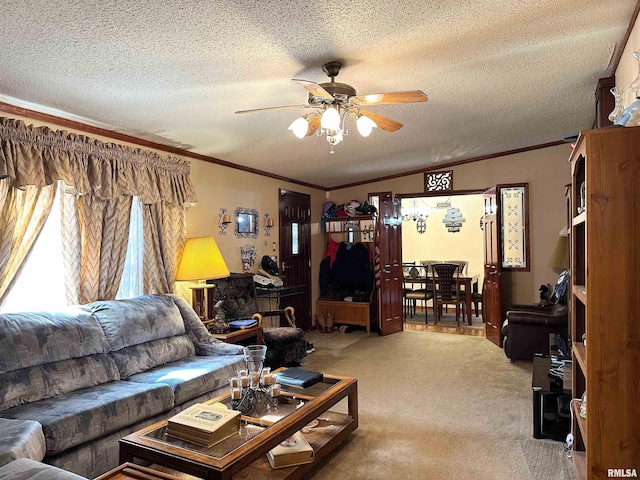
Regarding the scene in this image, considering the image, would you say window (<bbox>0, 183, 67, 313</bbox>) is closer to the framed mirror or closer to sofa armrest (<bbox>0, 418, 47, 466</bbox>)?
sofa armrest (<bbox>0, 418, 47, 466</bbox>)

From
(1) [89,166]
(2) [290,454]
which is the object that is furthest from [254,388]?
(1) [89,166]

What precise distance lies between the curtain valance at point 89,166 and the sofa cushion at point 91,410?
56.6 inches

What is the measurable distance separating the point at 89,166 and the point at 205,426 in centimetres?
237

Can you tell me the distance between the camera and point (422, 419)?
3.32 metres

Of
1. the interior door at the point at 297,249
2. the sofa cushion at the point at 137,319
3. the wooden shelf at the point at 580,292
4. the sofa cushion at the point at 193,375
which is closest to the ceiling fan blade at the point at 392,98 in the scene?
the wooden shelf at the point at 580,292

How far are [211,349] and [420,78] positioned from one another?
2.62 meters

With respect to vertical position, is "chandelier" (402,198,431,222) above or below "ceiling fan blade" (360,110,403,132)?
below

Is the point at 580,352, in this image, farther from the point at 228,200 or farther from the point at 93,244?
the point at 228,200

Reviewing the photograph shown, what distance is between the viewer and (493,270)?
5.95m

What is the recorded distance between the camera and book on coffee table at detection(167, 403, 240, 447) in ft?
6.79

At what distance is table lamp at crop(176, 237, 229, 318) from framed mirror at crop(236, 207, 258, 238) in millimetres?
1064

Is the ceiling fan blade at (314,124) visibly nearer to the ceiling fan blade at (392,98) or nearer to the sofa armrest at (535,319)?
the ceiling fan blade at (392,98)

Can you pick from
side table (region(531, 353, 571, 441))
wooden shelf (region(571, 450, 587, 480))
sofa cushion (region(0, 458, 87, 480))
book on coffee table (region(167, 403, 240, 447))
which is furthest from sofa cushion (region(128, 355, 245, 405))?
wooden shelf (region(571, 450, 587, 480))

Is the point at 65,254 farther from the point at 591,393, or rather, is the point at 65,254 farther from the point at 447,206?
the point at 447,206
